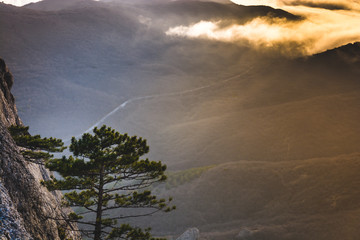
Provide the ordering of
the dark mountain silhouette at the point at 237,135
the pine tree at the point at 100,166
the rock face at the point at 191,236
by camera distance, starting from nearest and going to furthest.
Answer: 1. the pine tree at the point at 100,166
2. the rock face at the point at 191,236
3. the dark mountain silhouette at the point at 237,135

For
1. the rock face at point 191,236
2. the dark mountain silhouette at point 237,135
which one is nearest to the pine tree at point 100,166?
the rock face at point 191,236

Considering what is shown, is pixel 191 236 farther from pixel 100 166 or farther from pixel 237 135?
pixel 237 135

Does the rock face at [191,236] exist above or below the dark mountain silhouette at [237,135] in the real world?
A: below

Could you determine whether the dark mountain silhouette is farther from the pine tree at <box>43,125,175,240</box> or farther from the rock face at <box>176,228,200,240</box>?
the pine tree at <box>43,125,175,240</box>

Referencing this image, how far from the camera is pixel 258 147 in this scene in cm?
10006

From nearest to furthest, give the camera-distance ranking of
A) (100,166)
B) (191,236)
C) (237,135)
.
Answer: (100,166), (191,236), (237,135)

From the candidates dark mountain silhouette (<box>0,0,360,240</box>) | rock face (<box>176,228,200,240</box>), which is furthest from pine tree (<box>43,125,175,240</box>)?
dark mountain silhouette (<box>0,0,360,240</box>)

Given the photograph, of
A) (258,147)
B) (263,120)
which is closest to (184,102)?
(263,120)

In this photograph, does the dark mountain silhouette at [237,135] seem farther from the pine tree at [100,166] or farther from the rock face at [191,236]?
the pine tree at [100,166]

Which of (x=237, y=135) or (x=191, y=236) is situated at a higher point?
(x=237, y=135)

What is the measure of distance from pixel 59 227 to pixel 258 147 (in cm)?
9196

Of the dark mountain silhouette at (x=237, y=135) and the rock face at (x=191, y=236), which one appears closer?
the rock face at (x=191, y=236)

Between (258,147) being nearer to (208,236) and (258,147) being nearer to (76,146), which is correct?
(208,236)

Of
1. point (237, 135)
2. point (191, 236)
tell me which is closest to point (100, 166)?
point (191, 236)
